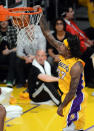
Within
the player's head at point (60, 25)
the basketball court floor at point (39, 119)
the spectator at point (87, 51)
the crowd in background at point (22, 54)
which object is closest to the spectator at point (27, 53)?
the crowd in background at point (22, 54)

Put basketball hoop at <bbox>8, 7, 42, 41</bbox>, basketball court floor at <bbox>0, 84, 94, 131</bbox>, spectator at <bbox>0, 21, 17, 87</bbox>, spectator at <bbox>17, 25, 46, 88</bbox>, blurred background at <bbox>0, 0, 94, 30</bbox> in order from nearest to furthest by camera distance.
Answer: basketball hoop at <bbox>8, 7, 42, 41</bbox> → basketball court floor at <bbox>0, 84, 94, 131</bbox> → spectator at <bbox>17, 25, 46, 88</bbox> → spectator at <bbox>0, 21, 17, 87</bbox> → blurred background at <bbox>0, 0, 94, 30</bbox>

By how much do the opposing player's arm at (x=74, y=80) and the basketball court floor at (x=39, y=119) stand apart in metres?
1.36

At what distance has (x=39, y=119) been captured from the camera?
253 inches

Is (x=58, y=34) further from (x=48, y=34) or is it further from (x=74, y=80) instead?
(x=74, y=80)

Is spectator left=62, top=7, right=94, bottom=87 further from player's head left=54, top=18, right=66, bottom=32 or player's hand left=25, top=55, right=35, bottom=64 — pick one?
player's hand left=25, top=55, right=35, bottom=64

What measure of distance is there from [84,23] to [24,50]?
3636 millimetres

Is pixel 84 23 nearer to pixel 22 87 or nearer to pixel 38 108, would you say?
pixel 22 87

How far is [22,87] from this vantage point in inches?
327

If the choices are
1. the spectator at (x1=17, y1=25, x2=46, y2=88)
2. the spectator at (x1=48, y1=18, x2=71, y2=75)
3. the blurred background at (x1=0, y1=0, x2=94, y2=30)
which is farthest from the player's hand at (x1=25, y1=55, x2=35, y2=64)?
the blurred background at (x1=0, y1=0, x2=94, y2=30)

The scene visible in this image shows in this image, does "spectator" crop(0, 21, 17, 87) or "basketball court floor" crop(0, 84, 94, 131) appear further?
"spectator" crop(0, 21, 17, 87)

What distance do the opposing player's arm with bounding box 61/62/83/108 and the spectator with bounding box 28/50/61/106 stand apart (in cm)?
223

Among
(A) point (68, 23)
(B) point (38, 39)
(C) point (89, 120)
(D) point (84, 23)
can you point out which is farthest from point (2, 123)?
(D) point (84, 23)

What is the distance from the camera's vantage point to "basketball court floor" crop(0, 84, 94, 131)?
6.03 m

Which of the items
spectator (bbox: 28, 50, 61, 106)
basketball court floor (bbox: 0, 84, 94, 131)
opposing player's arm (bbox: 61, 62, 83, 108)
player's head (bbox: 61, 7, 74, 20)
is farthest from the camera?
player's head (bbox: 61, 7, 74, 20)
